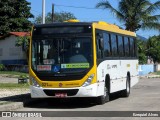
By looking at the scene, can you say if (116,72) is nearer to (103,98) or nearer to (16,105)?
(103,98)

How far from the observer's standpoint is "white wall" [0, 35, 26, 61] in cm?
5554

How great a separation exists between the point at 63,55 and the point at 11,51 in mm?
40340

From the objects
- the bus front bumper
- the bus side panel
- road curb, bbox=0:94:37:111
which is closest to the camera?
road curb, bbox=0:94:37:111

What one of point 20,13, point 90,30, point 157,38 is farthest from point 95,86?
point 157,38

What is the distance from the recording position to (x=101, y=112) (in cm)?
1504

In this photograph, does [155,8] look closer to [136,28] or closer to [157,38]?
[136,28]

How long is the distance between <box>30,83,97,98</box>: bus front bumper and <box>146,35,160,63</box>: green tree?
5480cm

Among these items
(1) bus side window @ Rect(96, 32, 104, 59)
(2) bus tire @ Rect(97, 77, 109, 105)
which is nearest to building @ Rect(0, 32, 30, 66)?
(2) bus tire @ Rect(97, 77, 109, 105)

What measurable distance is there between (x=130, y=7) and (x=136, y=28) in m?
2.37

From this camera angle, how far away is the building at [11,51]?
55322mm

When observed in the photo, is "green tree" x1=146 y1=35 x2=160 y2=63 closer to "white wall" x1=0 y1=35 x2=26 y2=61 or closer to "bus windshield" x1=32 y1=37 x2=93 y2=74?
"white wall" x1=0 y1=35 x2=26 y2=61

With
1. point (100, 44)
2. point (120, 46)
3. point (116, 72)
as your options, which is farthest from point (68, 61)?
point (120, 46)

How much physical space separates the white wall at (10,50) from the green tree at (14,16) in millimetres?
3651

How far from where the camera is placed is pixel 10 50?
5644 centimetres
